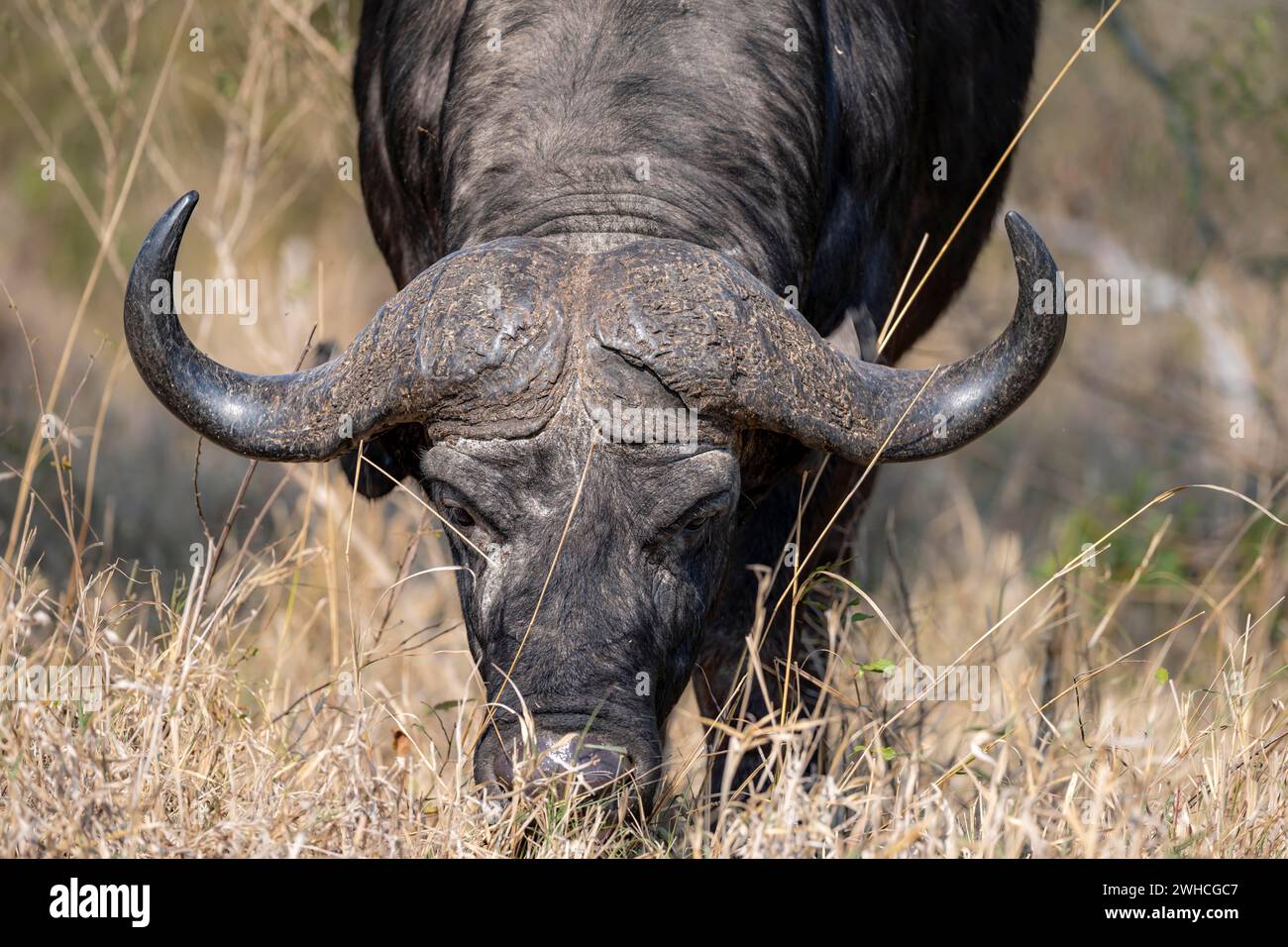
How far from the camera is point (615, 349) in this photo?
353 cm

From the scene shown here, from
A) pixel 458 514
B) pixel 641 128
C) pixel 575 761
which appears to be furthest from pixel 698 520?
pixel 641 128

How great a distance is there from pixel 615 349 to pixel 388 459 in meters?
1.12

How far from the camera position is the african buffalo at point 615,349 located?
11.6 feet

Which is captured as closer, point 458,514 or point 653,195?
point 458,514

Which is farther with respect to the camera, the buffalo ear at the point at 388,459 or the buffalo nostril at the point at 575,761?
the buffalo ear at the point at 388,459

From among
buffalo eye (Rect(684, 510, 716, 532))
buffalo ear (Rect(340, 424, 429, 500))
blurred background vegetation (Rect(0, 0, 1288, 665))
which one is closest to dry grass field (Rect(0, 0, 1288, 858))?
blurred background vegetation (Rect(0, 0, 1288, 665))

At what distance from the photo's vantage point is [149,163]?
33.2 ft

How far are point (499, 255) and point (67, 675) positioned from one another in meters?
1.49

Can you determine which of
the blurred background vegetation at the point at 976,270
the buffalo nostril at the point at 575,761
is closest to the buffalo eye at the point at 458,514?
the buffalo nostril at the point at 575,761

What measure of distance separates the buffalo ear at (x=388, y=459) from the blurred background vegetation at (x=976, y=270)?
1.30 meters

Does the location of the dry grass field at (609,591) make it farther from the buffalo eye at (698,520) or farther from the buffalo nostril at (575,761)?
the buffalo eye at (698,520)

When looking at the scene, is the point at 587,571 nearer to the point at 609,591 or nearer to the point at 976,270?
the point at 609,591

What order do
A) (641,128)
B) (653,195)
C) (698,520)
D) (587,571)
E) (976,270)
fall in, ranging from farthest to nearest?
1. (976,270)
2. (641,128)
3. (653,195)
4. (698,520)
5. (587,571)
